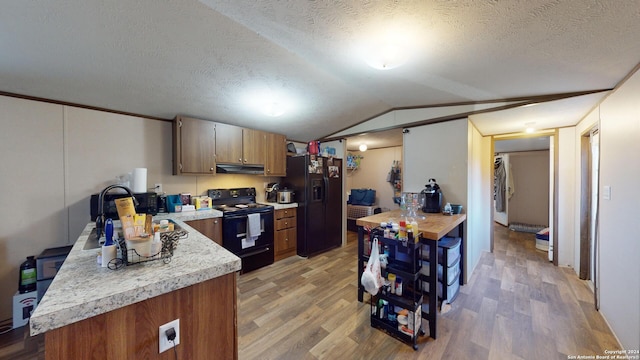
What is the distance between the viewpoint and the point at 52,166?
225 cm

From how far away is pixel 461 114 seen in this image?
9.03 feet

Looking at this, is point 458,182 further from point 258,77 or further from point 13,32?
point 13,32

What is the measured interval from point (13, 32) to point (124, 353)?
6.86 ft

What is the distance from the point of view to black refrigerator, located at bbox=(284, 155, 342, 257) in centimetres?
363

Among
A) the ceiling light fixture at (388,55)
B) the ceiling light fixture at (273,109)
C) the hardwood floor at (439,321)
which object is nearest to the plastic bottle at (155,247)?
the hardwood floor at (439,321)

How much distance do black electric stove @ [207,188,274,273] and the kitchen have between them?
0.92 metres

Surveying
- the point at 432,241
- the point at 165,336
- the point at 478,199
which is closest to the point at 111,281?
the point at 165,336

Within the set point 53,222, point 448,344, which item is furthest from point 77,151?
point 448,344

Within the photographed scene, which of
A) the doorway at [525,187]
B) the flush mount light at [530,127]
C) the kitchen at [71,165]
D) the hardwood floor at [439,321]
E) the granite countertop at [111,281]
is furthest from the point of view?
the doorway at [525,187]

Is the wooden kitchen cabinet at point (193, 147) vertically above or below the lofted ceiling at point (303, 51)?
below

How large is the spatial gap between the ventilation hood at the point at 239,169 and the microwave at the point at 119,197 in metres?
0.83

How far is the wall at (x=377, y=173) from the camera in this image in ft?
18.2

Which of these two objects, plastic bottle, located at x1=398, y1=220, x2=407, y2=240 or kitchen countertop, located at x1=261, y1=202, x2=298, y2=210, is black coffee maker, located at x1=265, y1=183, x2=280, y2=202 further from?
plastic bottle, located at x1=398, y1=220, x2=407, y2=240

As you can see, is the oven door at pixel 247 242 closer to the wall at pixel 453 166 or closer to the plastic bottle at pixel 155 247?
the plastic bottle at pixel 155 247
